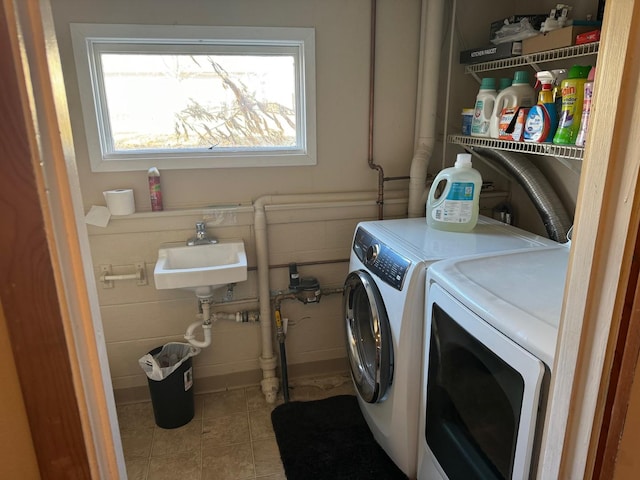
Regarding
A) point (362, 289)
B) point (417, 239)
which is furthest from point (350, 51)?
point (362, 289)

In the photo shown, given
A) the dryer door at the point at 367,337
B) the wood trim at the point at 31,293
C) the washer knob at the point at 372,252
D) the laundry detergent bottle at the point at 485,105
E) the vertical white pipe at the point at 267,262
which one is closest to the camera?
the wood trim at the point at 31,293

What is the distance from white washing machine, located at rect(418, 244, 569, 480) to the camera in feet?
3.14

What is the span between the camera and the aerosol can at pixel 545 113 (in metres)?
1.51

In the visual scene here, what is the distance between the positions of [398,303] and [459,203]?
1.83 feet

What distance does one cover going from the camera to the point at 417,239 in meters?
1.71

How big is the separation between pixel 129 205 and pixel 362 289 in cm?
110

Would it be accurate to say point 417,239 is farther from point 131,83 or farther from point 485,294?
point 131,83

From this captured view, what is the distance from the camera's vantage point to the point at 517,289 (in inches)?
46.8

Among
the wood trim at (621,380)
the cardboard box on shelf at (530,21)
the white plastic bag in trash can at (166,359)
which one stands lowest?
the white plastic bag in trash can at (166,359)

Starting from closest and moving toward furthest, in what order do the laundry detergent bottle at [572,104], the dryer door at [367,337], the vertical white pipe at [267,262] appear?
the laundry detergent bottle at [572,104]
the dryer door at [367,337]
the vertical white pipe at [267,262]

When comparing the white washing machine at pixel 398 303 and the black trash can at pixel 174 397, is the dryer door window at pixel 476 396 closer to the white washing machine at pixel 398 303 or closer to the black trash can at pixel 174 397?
the white washing machine at pixel 398 303

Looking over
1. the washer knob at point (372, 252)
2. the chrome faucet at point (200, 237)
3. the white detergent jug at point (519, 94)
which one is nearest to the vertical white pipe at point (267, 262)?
the chrome faucet at point (200, 237)

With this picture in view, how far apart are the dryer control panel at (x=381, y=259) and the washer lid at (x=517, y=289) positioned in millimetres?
127

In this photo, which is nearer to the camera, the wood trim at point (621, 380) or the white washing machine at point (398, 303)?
the wood trim at point (621, 380)
